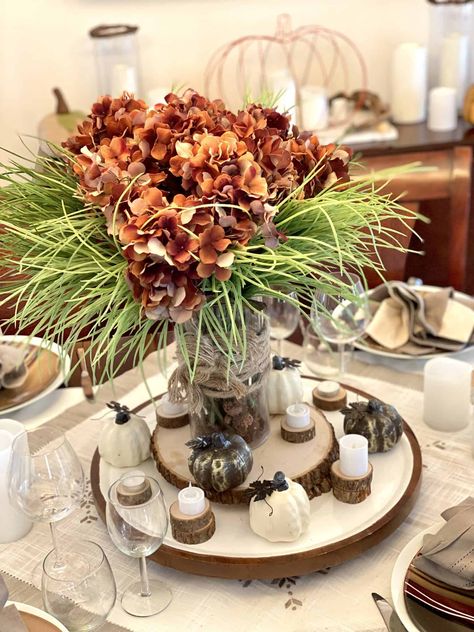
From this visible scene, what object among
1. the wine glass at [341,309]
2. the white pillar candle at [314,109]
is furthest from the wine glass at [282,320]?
the white pillar candle at [314,109]

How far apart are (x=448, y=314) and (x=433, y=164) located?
1043 millimetres

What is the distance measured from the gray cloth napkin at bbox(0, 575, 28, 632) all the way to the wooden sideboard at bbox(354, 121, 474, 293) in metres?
1.59

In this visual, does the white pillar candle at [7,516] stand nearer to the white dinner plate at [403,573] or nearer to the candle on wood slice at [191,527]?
the candle on wood slice at [191,527]

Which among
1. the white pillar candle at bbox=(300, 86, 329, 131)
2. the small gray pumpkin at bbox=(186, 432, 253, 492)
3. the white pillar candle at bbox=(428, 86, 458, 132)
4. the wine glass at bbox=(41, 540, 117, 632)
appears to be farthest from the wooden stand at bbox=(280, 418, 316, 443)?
the white pillar candle at bbox=(428, 86, 458, 132)

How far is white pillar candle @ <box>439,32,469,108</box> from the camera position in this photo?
2.63m

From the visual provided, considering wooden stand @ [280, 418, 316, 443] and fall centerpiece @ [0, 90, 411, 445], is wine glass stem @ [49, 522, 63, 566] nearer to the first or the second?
fall centerpiece @ [0, 90, 411, 445]

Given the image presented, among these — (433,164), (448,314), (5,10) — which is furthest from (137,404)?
(5,10)

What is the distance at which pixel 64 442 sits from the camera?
104 cm

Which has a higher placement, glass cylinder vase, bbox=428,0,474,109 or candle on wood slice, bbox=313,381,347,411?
glass cylinder vase, bbox=428,0,474,109

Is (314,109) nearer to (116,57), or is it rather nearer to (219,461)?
(116,57)

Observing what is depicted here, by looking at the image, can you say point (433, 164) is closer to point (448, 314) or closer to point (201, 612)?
point (448, 314)

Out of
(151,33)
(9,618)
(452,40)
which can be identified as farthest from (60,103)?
(9,618)

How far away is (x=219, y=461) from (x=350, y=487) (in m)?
0.18

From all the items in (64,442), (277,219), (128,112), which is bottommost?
(64,442)
